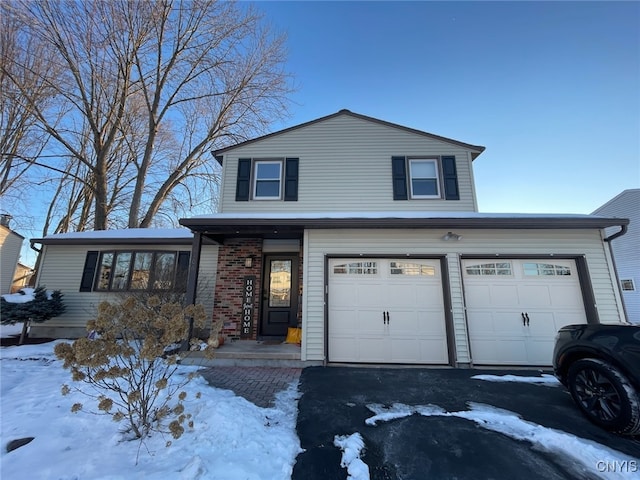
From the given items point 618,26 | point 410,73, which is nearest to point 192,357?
point 410,73

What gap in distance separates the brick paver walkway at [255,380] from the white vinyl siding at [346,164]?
4.37m

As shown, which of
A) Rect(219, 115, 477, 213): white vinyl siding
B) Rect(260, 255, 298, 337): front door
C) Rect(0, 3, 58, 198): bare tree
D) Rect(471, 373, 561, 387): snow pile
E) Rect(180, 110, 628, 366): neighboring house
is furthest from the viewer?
Rect(0, 3, 58, 198): bare tree

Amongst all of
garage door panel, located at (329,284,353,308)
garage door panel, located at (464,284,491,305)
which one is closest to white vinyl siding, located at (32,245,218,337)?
garage door panel, located at (329,284,353,308)

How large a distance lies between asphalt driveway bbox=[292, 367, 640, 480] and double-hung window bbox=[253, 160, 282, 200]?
18.0 ft

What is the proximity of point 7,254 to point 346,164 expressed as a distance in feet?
50.8

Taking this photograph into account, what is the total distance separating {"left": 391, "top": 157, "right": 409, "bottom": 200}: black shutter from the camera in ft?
26.0

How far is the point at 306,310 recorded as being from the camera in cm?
592

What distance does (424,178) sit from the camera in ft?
26.6

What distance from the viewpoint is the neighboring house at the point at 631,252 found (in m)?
12.3

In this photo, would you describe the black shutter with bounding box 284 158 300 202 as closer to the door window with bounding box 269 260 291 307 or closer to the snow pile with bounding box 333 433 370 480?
the door window with bounding box 269 260 291 307

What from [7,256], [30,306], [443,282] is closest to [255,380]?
[443,282]

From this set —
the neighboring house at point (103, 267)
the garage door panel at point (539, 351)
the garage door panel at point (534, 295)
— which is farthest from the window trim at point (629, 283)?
the neighboring house at point (103, 267)

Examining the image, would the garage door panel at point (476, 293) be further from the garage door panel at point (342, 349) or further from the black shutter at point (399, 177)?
the black shutter at point (399, 177)

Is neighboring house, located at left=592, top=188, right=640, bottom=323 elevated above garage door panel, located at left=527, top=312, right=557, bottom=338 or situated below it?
above
